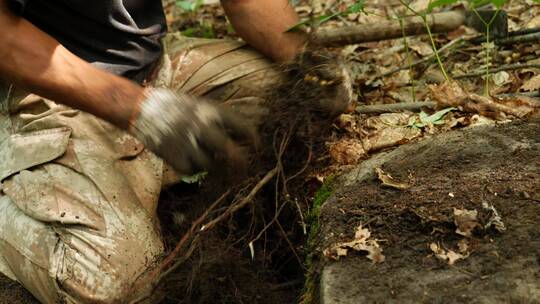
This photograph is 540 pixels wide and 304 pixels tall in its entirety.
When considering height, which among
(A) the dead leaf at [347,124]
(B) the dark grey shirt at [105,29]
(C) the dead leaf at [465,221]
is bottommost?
(A) the dead leaf at [347,124]

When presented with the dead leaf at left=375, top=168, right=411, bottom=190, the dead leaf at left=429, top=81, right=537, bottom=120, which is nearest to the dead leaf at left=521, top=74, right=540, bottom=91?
the dead leaf at left=429, top=81, right=537, bottom=120

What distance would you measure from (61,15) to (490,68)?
2025mm

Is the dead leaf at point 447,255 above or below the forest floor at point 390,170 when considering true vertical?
above

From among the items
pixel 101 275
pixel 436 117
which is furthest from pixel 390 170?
pixel 101 275

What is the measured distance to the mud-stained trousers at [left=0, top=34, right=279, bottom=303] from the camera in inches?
96.7

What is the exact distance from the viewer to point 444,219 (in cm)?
205

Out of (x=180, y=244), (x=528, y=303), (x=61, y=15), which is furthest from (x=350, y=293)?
(x=61, y=15)

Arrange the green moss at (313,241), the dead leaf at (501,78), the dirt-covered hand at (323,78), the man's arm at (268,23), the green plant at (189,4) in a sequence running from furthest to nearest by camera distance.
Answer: the green plant at (189,4) < the dead leaf at (501,78) < the man's arm at (268,23) < the dirt-covered hand at (323,78) < the green moss at (313,241)

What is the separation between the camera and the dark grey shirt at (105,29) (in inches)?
107

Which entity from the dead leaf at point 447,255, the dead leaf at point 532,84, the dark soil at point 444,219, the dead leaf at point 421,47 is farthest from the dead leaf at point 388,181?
the dead leaf at point 421,47

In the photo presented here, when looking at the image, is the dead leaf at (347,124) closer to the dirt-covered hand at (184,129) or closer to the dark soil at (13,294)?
the dirt-covered hand at (184,129)

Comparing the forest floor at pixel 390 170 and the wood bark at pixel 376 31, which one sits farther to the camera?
the wood bark at pixel 376 31

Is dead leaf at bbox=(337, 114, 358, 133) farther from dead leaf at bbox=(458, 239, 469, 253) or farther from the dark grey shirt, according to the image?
dead leaf at bbox=(458, 239, 469, 253)

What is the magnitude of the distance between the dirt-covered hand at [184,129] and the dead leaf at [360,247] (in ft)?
1.56
